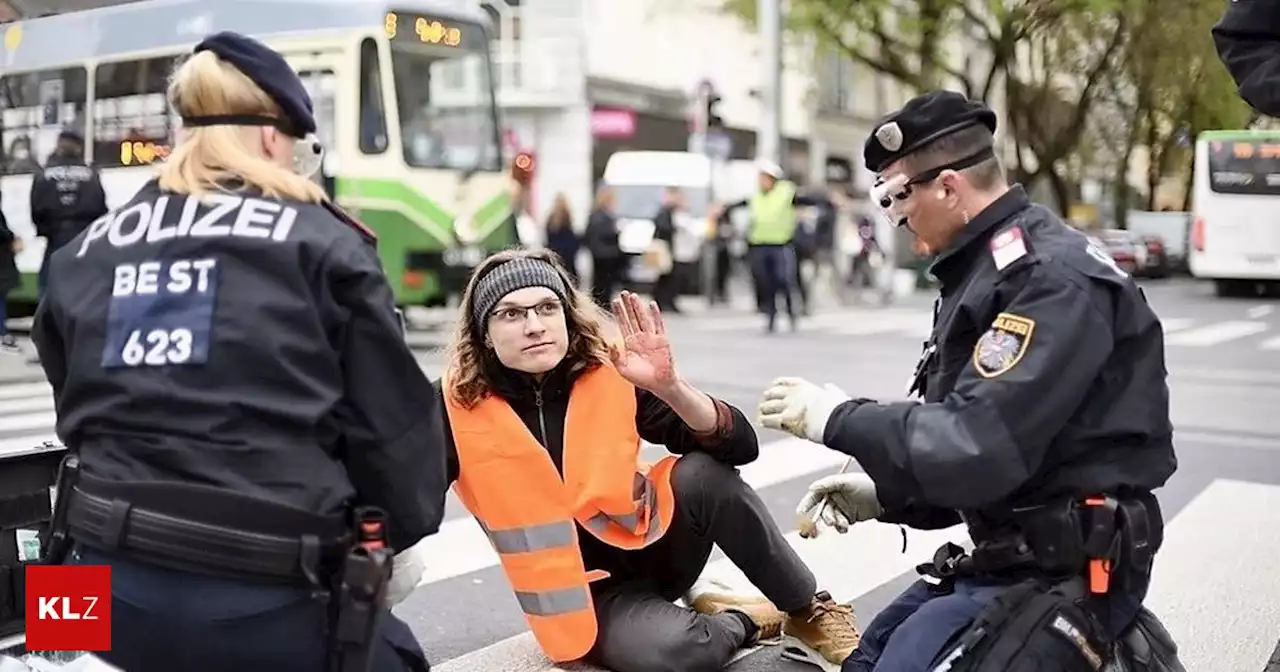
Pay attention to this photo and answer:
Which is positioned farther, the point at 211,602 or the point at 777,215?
the point at 777,215

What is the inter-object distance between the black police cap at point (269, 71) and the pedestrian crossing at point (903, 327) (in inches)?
499

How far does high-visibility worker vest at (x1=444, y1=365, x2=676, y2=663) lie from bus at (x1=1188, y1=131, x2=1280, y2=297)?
73.1 feet

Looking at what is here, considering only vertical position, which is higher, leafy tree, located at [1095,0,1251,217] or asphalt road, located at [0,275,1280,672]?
leafy tree, located at [1095,0,1251,217]

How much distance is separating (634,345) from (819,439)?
75cm

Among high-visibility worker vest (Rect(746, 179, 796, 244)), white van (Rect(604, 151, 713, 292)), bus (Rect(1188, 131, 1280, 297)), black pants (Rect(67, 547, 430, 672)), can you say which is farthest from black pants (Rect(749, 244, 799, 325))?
black pants (Rect(67, 547, 430, 672))

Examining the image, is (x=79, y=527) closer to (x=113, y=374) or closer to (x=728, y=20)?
(x=113, y=374)

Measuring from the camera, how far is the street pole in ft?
72.3

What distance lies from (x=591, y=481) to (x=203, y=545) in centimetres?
175

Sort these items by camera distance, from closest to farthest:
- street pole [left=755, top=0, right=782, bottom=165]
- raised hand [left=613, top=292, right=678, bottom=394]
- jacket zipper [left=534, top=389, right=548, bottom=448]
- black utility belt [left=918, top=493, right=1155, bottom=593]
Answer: black utility belt [left=918, top=493, right=1155, bottom=593] < raised hand [left=613, top=292, right=678, bottom=394] < jacket zipper [left=534, top=389, right=548, bottom=448] < street pole [left=755, top=0, right=782, bottom=165]

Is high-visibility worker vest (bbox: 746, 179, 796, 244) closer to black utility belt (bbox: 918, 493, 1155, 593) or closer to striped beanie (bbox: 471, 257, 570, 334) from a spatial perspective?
striped beanie (bbox: 471, 257, 570, 334)

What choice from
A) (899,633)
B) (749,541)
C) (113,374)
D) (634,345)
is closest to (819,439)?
(899,633)

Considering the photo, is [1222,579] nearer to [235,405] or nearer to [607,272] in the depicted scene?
[235,405]

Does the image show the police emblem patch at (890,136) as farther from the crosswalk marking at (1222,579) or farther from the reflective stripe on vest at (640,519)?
the crosswalk marking at (1222,579)

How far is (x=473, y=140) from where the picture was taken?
14.7 metres
